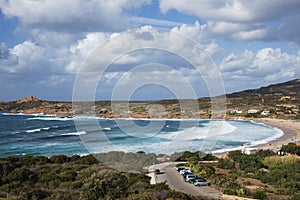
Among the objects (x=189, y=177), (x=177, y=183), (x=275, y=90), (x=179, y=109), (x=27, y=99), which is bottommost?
(x=177, y=183)

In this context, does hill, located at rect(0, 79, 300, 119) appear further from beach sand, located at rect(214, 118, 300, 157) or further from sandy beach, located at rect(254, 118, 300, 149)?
beach sand, located at rect(214, 118, 300, 157)

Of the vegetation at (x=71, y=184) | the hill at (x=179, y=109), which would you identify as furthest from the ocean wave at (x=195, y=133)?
the vegetation at (x=71, y=184)

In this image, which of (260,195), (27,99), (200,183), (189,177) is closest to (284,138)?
(189,177)

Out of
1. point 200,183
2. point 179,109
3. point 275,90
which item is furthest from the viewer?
point 275,90

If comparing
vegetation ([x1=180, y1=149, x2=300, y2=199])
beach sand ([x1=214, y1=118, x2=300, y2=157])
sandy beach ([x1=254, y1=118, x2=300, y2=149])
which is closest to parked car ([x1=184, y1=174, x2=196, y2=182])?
vegetation ([x1=180, y1=149, x2=300, y2=199])

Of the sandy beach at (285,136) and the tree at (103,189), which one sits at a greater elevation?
the tree at (103,189)

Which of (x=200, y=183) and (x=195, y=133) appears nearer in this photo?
(x=200, y=183)

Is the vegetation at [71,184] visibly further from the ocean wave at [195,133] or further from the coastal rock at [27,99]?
the coastal rock at [27,99]

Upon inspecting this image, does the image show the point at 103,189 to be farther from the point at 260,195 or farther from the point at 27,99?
the point at 27,99
